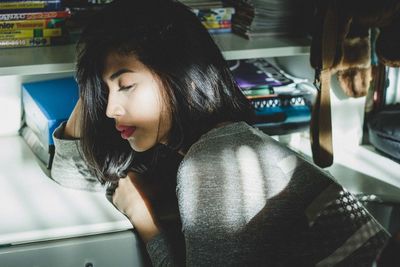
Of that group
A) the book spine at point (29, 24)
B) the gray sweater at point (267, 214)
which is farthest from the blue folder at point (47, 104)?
the gray sweater at point (267, 214)

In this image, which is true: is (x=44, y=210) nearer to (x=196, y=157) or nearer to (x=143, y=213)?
(x=143, y=213)

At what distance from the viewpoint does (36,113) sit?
179 cm

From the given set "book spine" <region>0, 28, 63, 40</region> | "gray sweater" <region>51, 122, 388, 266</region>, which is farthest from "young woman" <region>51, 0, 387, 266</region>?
"book spine" <region>0, 28, 63, 40</region>

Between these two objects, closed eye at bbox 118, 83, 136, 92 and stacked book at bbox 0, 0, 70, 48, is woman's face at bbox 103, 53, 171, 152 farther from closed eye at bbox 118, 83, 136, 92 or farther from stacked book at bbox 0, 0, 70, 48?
stacked book at bbox 0, 0, 70, 48

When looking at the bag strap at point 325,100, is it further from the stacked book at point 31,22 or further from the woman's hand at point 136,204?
the stacked book at point 31,22

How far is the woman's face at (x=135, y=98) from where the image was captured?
136 centimetres

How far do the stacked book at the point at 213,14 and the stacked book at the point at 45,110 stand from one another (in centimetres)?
41

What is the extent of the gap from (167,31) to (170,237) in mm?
458

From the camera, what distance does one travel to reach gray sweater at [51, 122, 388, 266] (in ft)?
3.87

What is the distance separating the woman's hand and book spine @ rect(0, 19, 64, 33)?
1.39 ft

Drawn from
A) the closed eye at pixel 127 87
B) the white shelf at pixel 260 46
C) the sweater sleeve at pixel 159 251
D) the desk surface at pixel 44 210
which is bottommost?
the sweater sleeve at pixel 159 251

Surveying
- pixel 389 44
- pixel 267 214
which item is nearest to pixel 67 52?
pixel 267 214

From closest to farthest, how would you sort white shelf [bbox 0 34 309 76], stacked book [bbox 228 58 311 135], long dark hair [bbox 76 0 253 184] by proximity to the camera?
1. long dark hair [bbox 76 0 253 184]
2. white shelf [bbox 0 34 309 76]
3. stacked book [bbox 228 58 311 135]

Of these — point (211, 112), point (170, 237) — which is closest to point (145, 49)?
point (211, 112)
